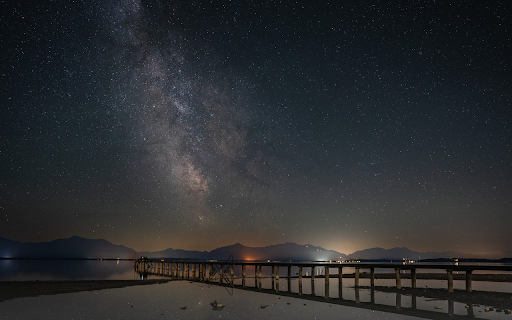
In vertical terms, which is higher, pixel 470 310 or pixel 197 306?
pixel 470 310

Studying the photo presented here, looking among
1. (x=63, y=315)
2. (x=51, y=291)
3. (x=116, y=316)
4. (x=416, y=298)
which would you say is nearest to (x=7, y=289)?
(x=51, y=291)

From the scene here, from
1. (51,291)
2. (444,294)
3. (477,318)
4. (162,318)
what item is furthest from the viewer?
(51,291)

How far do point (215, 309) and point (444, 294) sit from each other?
19.0m

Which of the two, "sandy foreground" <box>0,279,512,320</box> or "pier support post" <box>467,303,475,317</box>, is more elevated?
"pier support post" <box>467,303,475,317</box>

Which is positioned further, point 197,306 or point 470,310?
point 197,306

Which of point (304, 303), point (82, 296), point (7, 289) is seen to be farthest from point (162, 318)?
point (7, 289)

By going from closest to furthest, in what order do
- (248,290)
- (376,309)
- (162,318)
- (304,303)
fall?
(162,318) < (376,309) < (304,303) < (248,290)

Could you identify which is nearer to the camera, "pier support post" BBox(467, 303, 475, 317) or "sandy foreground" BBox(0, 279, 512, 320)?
"pier support post" BBox(467, 303, 475, 317)

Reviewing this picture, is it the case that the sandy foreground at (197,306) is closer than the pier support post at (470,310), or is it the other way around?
the pier support post at (470,310)

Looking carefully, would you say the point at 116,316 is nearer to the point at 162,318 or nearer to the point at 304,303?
the point at 162,318

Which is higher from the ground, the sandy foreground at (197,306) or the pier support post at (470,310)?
the pier support post at (470,310)

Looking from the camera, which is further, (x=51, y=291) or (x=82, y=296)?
(x=51, y=291)

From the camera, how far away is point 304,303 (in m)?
26.4

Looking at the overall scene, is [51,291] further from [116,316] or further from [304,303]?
[304,303]
